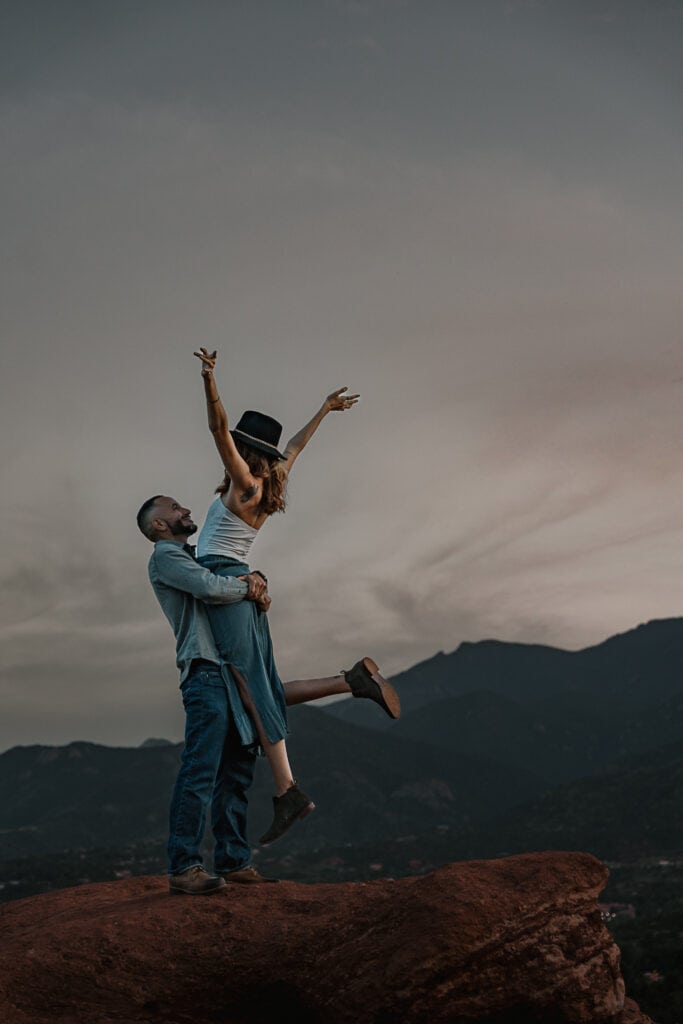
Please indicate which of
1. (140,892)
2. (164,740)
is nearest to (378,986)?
(140,892)

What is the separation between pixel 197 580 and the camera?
666cm

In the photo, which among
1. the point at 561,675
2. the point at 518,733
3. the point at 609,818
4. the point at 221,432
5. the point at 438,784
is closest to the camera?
the point at 221,432

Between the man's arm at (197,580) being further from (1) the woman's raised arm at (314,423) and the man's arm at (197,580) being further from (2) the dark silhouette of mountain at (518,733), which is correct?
(2) the dark silhouette of mountain at (518,733)

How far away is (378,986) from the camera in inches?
222

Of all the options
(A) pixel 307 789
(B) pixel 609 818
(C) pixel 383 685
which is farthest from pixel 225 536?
(A) pixel 307 789

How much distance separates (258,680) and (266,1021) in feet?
6.84

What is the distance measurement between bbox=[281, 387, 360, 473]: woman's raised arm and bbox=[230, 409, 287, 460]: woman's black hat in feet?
0.72

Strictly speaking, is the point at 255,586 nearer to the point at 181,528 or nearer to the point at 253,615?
the point at 253,615

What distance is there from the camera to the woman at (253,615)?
6840 mm

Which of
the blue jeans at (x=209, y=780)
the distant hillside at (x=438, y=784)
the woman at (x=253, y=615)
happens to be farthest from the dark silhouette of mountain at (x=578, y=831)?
the woman at (x=253, y=615)

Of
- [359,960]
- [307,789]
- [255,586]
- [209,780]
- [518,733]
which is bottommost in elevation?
[359,960]

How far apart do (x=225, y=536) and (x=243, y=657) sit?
84 centimetres

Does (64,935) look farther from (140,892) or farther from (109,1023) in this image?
(140,892)

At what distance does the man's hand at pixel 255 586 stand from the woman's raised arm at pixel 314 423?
2.71 ft
